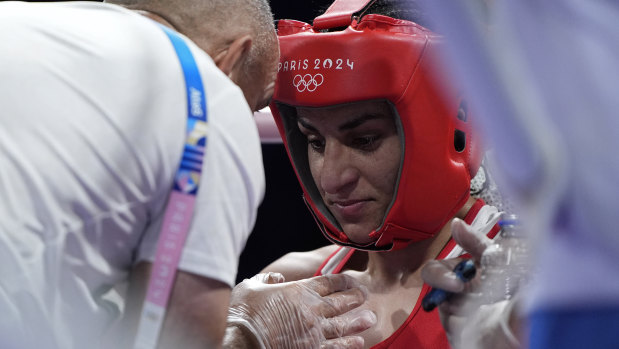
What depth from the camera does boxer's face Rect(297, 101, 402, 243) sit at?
1.84 m

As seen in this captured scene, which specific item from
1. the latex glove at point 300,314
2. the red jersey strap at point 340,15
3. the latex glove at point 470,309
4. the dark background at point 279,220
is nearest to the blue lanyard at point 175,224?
the latex glove at point 470,309

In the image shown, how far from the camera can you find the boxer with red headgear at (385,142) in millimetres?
1748

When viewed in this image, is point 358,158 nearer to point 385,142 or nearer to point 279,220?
point 385,142

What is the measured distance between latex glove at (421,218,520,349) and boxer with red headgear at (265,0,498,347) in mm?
679

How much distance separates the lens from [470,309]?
3.44ft

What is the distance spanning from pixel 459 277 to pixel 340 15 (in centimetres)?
98

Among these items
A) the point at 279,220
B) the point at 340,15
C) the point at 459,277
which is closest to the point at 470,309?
the point at 459,277

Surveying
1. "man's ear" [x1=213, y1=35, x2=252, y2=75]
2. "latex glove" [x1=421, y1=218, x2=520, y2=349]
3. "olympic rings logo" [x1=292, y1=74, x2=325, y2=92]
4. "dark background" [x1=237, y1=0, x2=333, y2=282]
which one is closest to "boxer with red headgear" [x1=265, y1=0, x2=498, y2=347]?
"olympic rings logo" [x1=292, y1=74, x2=325, y2=92]

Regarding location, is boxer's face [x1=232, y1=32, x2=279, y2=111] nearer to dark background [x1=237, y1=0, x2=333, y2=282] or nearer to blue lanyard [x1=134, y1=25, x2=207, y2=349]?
blue lanyard [x1=134, y1=25, x2=207, y2=349]

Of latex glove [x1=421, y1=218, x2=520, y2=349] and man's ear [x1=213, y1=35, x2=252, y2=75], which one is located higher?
man's ear [x1=213, y1=35, x2=252, y2=75]

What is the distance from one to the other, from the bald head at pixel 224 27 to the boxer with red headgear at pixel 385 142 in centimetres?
26

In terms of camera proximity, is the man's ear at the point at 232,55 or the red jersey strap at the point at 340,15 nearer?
the man's ear at the point at 232,55

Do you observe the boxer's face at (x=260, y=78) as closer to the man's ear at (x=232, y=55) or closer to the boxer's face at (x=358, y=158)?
the man's ear at (x=232, y=55)

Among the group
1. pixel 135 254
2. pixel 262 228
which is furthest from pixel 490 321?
pixel 262 228
